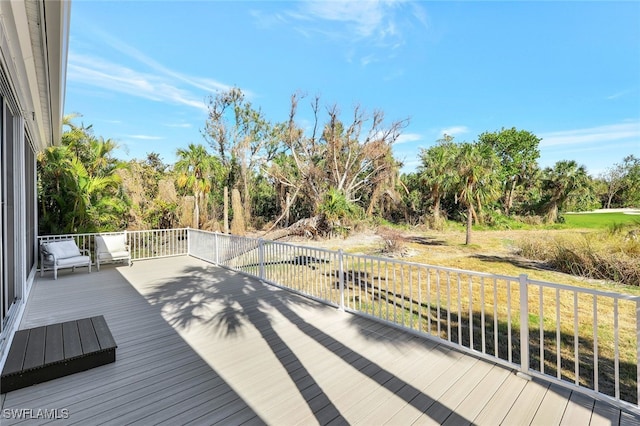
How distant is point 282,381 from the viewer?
2373mm

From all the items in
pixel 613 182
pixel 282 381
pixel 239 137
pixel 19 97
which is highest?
pixel 239 137

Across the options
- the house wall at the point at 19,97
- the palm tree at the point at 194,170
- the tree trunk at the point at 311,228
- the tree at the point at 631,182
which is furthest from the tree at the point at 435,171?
the tree at the point at 631,182

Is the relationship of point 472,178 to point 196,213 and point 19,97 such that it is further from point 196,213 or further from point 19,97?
point 19,97

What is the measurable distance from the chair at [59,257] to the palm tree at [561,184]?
25771 mm

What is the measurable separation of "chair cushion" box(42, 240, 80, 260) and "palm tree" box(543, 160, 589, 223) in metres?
25.9

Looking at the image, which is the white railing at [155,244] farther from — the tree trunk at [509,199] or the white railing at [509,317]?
the tree trunk at [509,199]

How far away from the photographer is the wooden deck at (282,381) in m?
1.95

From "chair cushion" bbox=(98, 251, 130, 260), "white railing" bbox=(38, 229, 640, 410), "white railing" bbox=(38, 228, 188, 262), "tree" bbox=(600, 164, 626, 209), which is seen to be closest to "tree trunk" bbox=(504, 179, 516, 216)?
"tree" bbox=(600, 164, 626, 209)

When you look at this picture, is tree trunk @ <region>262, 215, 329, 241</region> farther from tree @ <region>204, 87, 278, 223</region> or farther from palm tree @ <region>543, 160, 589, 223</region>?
palm tree @ <region>543, 160, 589, 223</region>

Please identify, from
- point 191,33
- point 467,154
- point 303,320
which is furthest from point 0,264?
point 467,154

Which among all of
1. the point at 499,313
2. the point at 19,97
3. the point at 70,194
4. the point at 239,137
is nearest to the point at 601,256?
the point at 499,313

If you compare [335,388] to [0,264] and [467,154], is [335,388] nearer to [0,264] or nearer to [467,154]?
[0,264]

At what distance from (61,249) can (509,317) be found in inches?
328

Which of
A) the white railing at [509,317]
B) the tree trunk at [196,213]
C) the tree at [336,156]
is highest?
the tree at [336,156]
